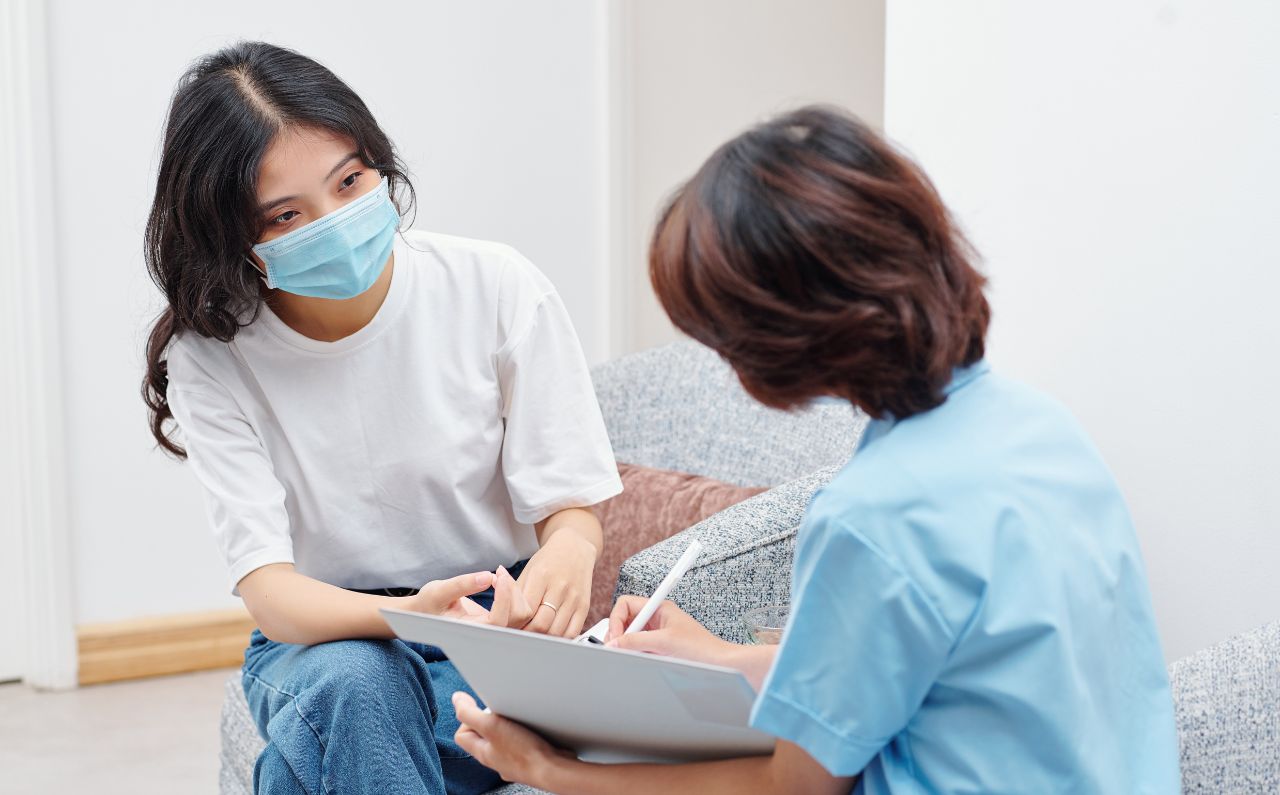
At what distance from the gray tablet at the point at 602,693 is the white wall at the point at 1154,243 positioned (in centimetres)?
80

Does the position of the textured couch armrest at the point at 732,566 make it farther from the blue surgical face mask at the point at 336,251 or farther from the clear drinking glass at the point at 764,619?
the blue surgical face mask at the point at 336,251

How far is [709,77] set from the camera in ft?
10.6

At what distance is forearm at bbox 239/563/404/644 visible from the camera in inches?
48.7

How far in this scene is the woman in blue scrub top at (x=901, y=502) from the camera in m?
0.72

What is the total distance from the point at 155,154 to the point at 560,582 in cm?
177

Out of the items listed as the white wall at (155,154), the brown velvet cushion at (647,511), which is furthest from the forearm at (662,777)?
the white wall at (155,154)

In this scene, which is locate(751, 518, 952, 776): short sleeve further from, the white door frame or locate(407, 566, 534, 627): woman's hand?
the white door frame

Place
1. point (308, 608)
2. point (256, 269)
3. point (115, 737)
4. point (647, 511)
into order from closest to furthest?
point (308, 608) → point (256, 269) → point (647, 511) → point (115, 737)

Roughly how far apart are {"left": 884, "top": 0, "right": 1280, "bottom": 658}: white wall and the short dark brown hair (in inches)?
28.9

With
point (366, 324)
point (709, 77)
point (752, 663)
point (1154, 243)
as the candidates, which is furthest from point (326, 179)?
point (709, 77)

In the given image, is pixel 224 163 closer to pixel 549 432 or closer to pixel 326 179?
pixel 326 179

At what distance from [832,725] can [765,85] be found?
9.03ft

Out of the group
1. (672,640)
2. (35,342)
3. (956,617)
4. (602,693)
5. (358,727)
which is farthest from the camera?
(35,342)

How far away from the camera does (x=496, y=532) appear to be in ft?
4.83
